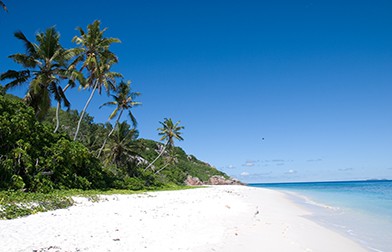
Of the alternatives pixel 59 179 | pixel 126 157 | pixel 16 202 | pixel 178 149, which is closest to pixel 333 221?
pixel 16 202

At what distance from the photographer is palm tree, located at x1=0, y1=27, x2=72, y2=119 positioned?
18.4 m

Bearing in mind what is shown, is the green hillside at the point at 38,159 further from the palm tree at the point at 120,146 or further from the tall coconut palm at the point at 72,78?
the palm tree at the point at 120,146

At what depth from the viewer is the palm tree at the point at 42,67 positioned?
18.4 metres

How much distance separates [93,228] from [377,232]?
9.12 m

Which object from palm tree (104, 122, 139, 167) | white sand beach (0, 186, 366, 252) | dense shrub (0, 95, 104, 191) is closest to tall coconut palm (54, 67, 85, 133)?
dense shrub (0, 95, 104, 191)

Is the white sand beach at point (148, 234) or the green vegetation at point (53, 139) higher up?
the green vegetation at point (53, 139)

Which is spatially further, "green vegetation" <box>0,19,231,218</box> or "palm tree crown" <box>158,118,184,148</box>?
"palm tree crown" <box>158,118,184,148</box>

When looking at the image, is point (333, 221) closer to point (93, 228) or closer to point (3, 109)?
point (93, 228)

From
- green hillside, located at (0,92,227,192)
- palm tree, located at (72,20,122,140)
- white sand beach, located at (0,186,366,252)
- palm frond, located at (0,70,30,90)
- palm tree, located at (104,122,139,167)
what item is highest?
palm tree, located at (72,20,122,140)

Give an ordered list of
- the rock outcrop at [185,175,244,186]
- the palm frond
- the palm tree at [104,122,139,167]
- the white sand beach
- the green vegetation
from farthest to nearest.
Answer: the rock outcrop at [185,175,244,186] < the palm tree at [104,122,139,167] < the palm frond < the green vegetation < the white sand beach

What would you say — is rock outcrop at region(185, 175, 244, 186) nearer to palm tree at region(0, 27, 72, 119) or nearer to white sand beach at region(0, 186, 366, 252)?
palm tree at region(0, 27, 72, 119)

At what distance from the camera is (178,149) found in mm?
80125

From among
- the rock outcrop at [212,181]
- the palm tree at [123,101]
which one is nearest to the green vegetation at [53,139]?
the palm tree at [123,101]

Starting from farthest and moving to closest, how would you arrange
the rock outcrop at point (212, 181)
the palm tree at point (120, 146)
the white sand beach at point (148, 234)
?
the rock outcrop at point (212, 181) < the palm tree at point (120, 146) < the white sand beach at point (148, 234)
